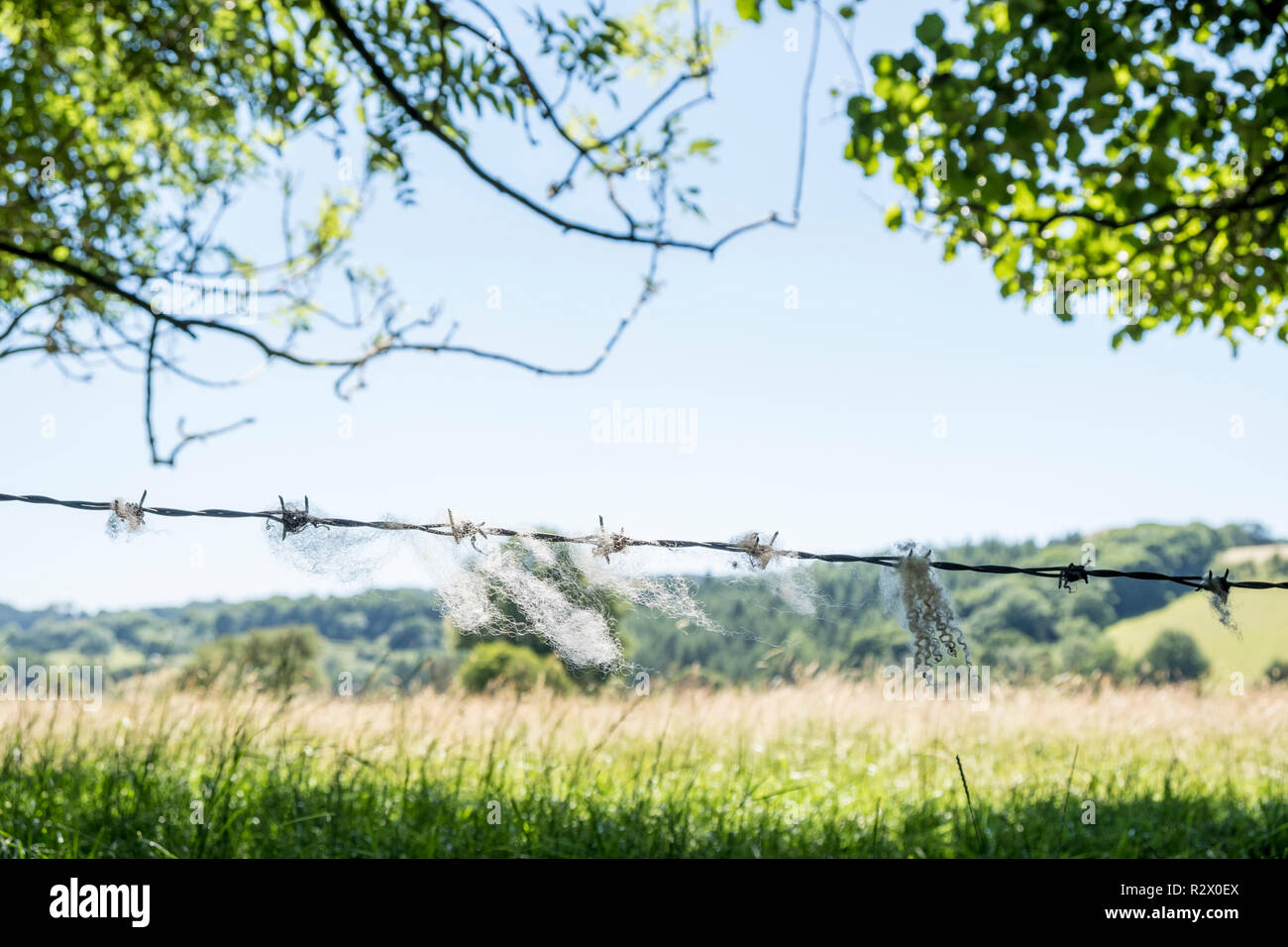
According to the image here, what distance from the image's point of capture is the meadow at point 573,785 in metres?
3.89

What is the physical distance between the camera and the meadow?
389cm

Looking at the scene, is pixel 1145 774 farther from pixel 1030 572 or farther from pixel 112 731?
pixel 112 731

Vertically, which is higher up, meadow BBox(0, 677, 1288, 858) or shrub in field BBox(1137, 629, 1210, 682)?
meadow BBox(0, 677, 1288, 858)

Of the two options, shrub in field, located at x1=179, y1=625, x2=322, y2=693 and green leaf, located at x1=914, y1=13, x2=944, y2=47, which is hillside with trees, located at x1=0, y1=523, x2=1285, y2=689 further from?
green leaf, located at x1=914, y1=13, x2=944, y2=47

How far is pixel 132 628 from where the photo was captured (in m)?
71.6

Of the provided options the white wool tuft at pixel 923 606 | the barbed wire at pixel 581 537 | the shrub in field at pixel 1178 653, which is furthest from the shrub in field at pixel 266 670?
the shrub in field at pixel 1178 653

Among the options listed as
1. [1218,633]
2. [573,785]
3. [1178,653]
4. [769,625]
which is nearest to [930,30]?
[573,785]

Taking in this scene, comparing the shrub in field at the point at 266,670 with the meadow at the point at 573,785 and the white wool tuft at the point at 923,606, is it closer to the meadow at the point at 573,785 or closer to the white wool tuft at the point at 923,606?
the meadow at the point at 573,785

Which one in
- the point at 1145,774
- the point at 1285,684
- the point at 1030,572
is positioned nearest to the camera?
the point at 1030,572

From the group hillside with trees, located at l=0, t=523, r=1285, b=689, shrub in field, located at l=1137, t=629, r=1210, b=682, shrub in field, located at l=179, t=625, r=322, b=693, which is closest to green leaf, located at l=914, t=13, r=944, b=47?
hillside with trees, located at l=0, t=523, r=1285, b=689

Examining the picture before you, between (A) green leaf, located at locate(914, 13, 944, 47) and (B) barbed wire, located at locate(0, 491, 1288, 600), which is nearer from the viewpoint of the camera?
(B) barbed wire, located at locate(0, 491, 1288, 600)

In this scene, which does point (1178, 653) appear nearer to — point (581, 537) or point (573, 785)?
point (573, 785)
